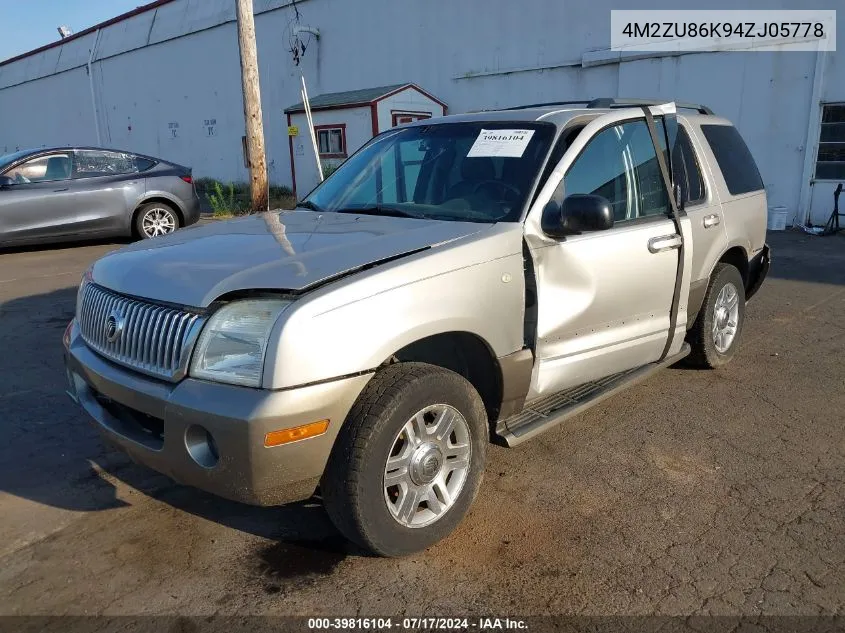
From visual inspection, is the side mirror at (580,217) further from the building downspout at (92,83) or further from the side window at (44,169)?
the building downspout at (92,83)

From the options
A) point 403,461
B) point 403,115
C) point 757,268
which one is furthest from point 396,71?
point 403,461

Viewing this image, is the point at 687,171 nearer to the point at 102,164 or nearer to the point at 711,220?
the point at 711,220

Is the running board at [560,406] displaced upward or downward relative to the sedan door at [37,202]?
downward

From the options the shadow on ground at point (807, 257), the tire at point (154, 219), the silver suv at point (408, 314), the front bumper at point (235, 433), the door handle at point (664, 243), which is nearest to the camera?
the front bumper at point (235, 433)

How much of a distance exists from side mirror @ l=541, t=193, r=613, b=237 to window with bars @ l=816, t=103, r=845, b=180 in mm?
11075

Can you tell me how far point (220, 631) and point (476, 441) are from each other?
49.5 inches

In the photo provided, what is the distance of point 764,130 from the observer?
12.6 meters

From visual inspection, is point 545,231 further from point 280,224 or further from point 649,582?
point 649,582

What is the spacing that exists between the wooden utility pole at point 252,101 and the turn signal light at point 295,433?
30.5ft

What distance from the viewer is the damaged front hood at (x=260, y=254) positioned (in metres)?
2.62

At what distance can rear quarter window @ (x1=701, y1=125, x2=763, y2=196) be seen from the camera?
4.85 metres

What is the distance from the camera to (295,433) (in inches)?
96.0

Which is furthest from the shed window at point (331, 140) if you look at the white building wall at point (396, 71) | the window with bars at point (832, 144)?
the window with bars at point (832, 144)

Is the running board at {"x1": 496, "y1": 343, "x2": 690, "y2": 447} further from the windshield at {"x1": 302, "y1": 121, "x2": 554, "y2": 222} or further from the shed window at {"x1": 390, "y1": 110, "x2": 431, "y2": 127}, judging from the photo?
the shed window at {"x1": 390, "y1": 110, "x2": 431, "y2": 127}
